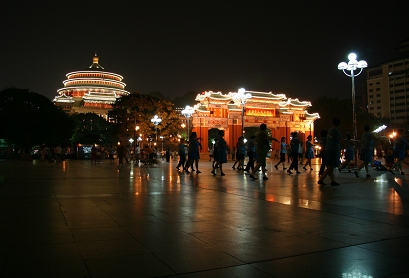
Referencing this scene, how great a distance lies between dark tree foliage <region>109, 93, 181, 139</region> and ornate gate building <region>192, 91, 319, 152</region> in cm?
429

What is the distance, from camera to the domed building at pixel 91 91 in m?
95.1

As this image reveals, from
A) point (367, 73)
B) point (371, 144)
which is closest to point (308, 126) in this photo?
point (371, 144)

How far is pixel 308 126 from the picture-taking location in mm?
56000

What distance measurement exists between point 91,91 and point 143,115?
200 feet

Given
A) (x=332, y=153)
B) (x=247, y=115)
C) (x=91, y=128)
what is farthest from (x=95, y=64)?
(x=332, y=153)

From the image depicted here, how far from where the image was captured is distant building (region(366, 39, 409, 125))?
111062 mm

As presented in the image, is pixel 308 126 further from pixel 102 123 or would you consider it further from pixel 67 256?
pixel 67 256

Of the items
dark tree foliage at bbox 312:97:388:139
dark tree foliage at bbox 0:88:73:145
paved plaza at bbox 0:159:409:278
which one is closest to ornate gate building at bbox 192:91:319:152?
dark tree foliage at bbox 312:97:388:139

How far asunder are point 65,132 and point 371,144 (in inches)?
1786

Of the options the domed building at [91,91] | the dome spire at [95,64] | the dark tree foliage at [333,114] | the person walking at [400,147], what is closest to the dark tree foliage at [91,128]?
the domed building at [91,91]

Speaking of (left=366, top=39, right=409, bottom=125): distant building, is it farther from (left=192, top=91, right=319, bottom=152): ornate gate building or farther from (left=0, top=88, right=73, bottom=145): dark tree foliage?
(left=0, top=88, right=73, bottom=145): dark tree foliage

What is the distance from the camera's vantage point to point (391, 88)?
11544cm

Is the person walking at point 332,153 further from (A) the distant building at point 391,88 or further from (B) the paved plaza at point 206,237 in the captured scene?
(A) the distant building at point 391,88

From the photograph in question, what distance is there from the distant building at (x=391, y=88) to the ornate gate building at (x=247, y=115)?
62.4 m
